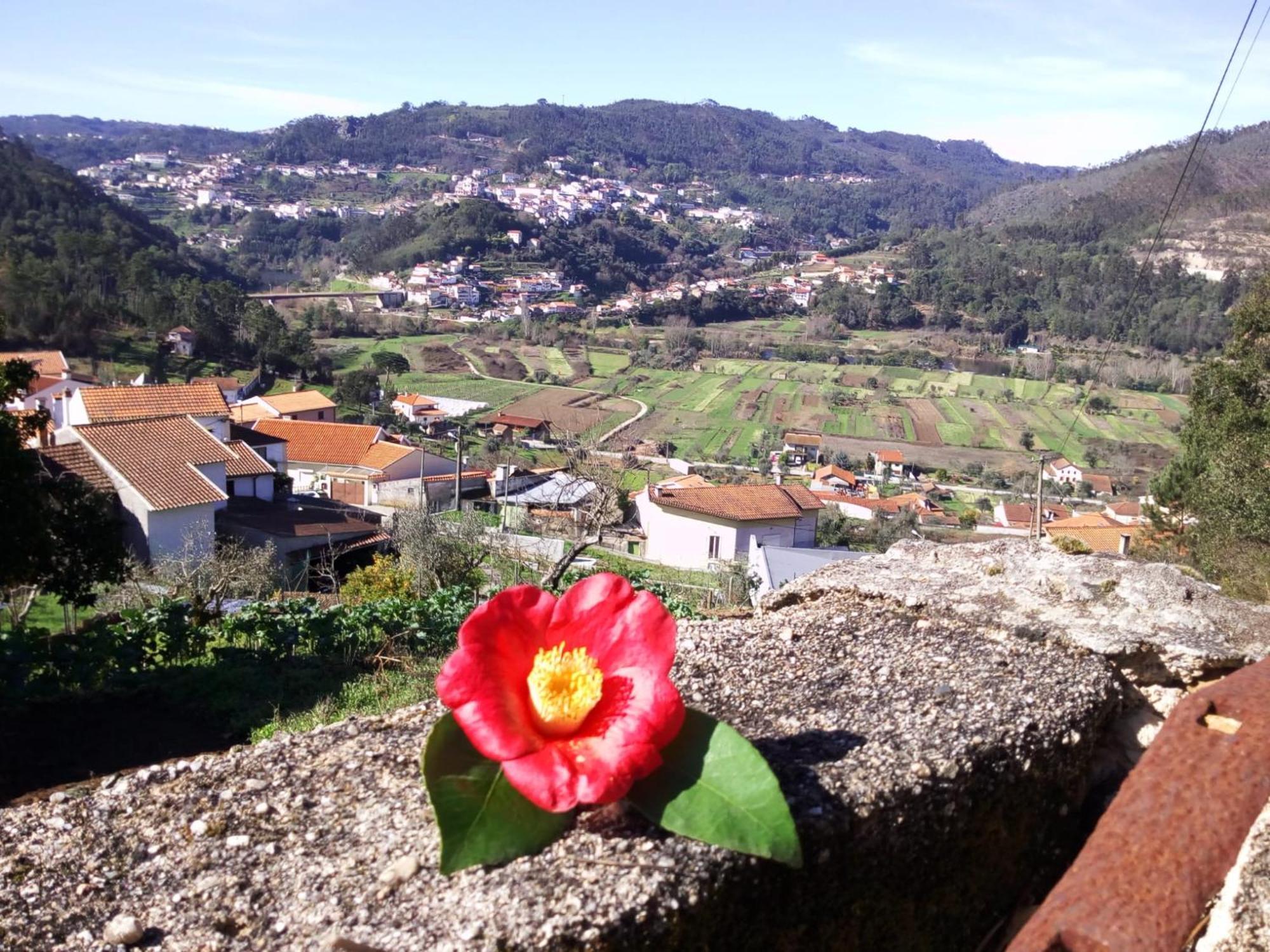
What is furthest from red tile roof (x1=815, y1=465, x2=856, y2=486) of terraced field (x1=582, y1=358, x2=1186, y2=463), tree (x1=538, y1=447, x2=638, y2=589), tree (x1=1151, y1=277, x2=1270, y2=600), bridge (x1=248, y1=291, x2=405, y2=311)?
bridge (x1=248, y1=291, x2=405, y2=311)

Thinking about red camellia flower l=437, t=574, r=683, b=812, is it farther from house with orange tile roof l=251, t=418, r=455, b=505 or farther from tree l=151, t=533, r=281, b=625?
house with orange tile roof l=251, t=418, r=455, b=505

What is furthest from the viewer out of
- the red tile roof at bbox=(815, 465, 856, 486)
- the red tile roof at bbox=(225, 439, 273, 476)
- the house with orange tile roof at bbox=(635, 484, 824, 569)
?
→ the red tile roof at bbox=(815, 465, 856, 486)

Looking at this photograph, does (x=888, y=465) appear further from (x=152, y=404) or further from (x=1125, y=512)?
(x=152, y=404)

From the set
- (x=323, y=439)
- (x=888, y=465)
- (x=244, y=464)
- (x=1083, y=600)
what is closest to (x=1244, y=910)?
(x=1083, y=600)

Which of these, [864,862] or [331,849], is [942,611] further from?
[331,849]

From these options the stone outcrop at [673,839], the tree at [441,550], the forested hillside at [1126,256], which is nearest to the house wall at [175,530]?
the tree at [441,550]

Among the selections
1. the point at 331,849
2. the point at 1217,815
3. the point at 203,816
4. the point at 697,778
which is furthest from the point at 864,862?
the point at 203,816
